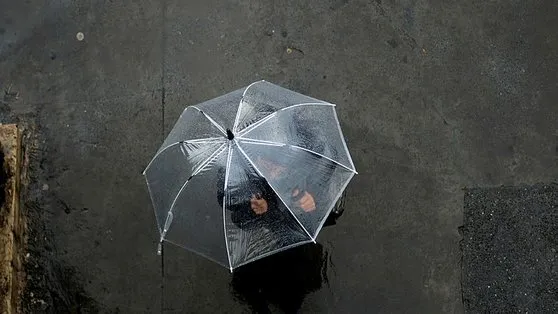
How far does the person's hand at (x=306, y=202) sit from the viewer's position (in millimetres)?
4414

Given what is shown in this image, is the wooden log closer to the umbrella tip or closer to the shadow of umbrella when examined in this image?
the shadow of umbrella

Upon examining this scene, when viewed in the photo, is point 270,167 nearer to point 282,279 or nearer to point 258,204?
point 258,204

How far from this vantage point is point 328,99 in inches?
225

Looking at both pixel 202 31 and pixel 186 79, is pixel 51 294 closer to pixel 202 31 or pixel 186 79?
pixel 186 79

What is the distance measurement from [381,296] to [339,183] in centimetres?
140

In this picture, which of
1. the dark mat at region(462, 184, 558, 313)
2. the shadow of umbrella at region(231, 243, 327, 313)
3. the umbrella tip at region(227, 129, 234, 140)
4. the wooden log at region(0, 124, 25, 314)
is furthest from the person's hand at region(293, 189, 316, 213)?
the wooden log at region(0, 124, 25, 314)

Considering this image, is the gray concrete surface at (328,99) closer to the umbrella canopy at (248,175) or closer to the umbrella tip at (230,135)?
the umbrella canopy at (248,175)

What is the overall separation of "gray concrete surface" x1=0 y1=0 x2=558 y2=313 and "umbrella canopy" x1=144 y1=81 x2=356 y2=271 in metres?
1.05

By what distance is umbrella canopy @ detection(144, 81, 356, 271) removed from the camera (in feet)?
13.9

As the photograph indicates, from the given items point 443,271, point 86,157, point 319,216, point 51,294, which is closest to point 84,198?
point 86,157

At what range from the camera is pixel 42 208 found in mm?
5664

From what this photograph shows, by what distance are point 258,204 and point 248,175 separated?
22 centimetres

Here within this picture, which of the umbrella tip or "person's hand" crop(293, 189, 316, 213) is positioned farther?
"person's hand" crop(293, 189, 316, 213)

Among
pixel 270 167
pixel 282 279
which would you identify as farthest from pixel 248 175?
pixel 282 279
